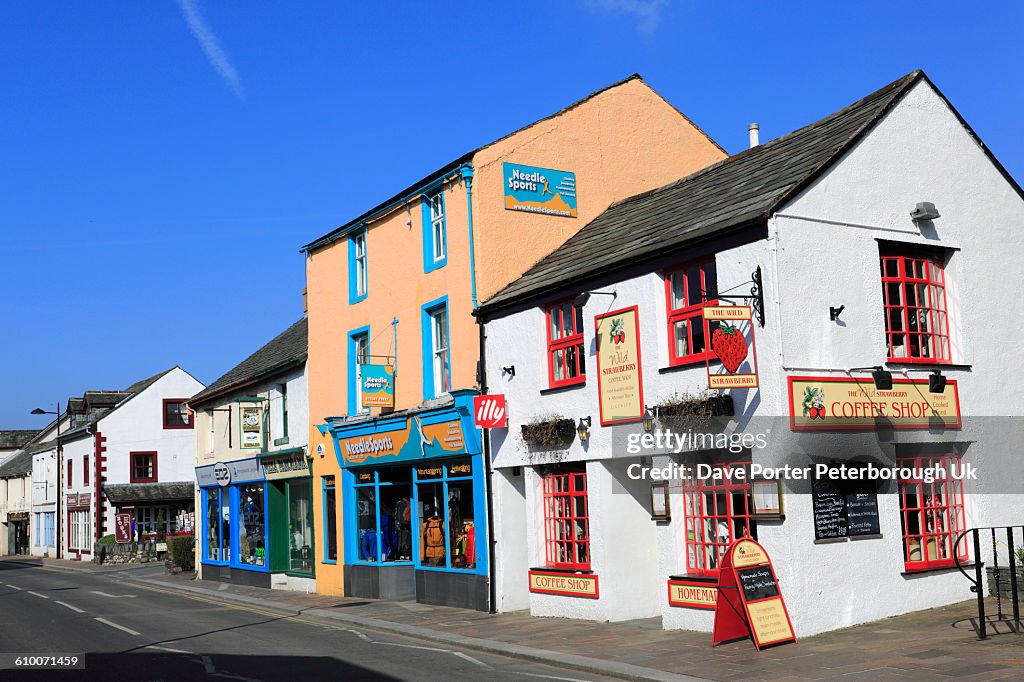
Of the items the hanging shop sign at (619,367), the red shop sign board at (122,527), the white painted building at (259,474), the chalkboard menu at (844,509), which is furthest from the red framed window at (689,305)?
the red shop sign board at (122,527)

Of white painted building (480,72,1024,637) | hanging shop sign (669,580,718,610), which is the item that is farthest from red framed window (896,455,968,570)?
hanging shop sign (669,580,718,610)

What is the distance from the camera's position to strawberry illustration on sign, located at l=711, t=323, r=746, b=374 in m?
13.9

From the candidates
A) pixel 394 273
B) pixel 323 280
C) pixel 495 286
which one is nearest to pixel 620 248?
pixel 495 286

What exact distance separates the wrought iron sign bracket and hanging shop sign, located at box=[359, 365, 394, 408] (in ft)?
34.7

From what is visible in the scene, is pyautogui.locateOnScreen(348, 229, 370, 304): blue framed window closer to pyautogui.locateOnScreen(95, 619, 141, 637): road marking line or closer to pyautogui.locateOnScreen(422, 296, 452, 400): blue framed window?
pyautogui.locateOnScreen(422, 296, 452, 400): blue framed window

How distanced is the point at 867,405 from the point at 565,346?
564cm

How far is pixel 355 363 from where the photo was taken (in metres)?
25.1

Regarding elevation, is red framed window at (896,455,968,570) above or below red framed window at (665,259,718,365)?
below

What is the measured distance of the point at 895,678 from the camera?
1055 cm

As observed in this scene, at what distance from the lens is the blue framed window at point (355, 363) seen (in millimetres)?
24781

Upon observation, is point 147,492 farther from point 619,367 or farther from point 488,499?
point 619,367

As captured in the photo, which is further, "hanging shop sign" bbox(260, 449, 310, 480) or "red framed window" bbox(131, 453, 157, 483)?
"red framed window" bbox(131, 453, 157, 483)

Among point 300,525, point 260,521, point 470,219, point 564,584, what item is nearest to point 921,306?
point 564,584

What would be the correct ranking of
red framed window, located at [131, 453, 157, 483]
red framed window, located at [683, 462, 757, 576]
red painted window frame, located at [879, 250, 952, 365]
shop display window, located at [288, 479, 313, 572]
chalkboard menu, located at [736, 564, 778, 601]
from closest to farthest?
chalkboard menu, located at [736, 564, 778, 601] → red framed window, located at [683, 462, 757, 576] → red painted window frame, located at [879, 250, 952, 365] → shop display window, located at [288, 479, 313, 572] → red framed window, located at [131, 453, 157, 483]
